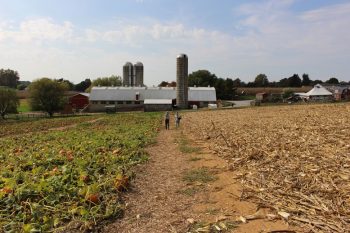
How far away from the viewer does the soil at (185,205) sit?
6.18m

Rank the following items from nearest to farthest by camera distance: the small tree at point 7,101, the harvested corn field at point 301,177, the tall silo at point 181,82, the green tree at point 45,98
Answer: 1. the harvested corn field at point 301,177
2. the small tree at point 7,101
3. the green tree at point 45,98
4. the tall silo at point 181,82

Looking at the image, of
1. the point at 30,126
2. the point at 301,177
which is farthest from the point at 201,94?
the point at 301,177

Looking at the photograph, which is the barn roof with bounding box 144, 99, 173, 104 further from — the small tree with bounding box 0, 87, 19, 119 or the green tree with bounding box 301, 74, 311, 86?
the green tree with bounding box 301, 74, 311, 86

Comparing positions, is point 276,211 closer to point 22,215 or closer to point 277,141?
point 22,215

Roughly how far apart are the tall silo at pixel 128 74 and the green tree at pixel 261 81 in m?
89.2

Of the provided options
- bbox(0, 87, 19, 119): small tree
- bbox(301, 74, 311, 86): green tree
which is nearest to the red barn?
bbox(0, 87, 19, 119): small tree

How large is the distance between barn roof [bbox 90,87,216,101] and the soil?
78137 millimetres

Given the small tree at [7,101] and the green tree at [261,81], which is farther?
the green tree at [261,81]

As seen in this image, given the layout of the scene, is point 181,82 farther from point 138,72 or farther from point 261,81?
point 261,81

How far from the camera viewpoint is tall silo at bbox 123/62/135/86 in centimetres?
11550

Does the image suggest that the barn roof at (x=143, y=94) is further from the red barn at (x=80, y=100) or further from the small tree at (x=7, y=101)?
the small tree at (x=7, y=101)

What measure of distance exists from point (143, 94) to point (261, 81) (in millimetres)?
116736

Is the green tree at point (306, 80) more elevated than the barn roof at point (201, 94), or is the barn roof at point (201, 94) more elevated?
the green tree at point (306, 80)

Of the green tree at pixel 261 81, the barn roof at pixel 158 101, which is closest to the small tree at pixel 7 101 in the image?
the barn roof at pixel 158 101
